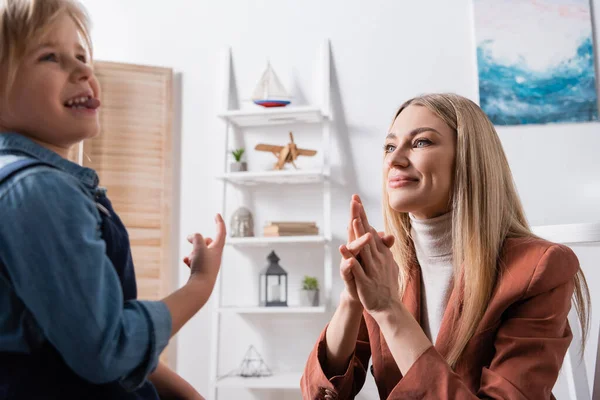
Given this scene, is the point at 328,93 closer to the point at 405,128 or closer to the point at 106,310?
the point at 405,128

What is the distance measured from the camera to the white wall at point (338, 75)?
3111 mm

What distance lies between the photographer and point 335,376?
1.41m

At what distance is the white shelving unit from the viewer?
3.03 metres

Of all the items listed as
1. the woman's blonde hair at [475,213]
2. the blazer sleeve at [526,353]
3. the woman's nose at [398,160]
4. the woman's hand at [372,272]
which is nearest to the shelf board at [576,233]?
the woman's blonde hair at [475,213]

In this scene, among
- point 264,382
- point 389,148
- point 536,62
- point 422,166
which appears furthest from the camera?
point 536,62

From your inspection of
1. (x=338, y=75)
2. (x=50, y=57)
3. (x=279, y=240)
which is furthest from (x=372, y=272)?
(x=338, y=75)

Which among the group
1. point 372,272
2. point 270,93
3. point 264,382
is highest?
point 270,93

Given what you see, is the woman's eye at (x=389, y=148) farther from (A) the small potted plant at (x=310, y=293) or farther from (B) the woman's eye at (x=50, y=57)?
(A) the small potted plant at (x=310, y=293)

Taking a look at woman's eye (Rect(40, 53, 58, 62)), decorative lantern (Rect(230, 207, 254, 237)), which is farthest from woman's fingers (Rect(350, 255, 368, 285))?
decorative lantern (Rect(230, 207, 254, 237))

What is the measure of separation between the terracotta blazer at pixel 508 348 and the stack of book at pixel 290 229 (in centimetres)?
166

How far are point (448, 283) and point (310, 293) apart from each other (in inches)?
66.6

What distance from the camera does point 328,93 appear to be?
3.22 metres

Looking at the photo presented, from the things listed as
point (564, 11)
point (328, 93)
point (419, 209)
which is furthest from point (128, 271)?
point (564, 11)

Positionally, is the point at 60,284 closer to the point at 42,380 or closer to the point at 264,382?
the point at 42,380
